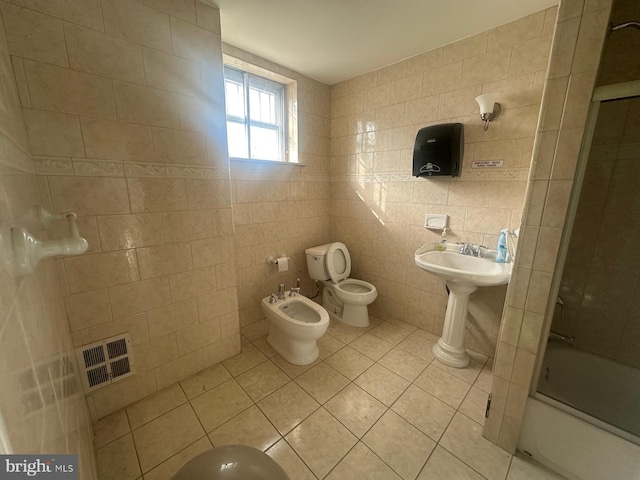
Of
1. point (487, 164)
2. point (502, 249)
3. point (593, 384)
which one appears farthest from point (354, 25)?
point (593, 384)

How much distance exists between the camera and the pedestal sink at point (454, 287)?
177 cm

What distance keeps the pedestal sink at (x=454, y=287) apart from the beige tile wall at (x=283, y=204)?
1.27 meters

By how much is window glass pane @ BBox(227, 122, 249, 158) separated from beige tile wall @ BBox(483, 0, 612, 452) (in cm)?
202

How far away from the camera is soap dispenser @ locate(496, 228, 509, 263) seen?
5.59 feet

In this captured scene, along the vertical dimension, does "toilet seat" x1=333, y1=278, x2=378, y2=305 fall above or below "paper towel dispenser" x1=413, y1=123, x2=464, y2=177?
below

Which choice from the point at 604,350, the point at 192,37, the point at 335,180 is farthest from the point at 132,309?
the point at 604,350

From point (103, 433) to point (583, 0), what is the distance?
9.94 feet

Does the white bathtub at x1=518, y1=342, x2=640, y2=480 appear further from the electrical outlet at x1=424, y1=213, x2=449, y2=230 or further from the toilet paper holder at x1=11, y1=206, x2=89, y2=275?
the toilet paper holder at x1=11, y1=206, x2=89, y2=275

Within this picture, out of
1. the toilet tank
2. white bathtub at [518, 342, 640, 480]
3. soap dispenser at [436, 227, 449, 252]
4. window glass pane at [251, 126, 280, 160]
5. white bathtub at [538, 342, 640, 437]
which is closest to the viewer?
white bathtub at [518, 342, 640, 480]

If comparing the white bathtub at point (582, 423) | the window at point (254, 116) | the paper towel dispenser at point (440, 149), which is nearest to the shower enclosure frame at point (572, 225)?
the white bathtub at point (582, 423)

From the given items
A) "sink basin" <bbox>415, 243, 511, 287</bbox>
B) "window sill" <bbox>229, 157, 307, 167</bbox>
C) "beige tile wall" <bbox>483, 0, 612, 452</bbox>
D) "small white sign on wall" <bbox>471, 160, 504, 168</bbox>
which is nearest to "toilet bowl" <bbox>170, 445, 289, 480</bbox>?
"beige tile wall" <bbox>483, 0, 612, 452</bbox>

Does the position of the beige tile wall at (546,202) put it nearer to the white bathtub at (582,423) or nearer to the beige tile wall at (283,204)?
the white bathtub at (582,423)

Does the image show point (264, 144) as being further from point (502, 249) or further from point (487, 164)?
Answer: point (502, 249)

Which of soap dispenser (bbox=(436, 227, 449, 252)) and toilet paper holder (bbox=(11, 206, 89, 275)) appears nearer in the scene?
toilet paper holder (bbox=(11, 206, 89, 275))
